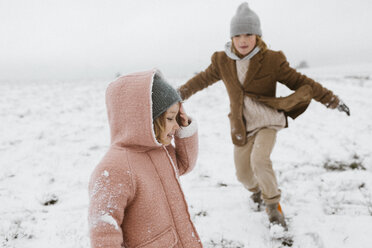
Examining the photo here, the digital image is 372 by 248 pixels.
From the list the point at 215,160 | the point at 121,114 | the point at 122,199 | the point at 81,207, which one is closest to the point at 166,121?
the point at 121,114

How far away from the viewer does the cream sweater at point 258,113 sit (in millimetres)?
2741

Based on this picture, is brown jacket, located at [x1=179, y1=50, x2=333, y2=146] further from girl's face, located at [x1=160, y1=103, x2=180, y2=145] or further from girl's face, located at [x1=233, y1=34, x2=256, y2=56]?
girl's face, located at [x1=160, y1=103, x2=180, y2=145]

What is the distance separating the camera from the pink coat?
1.30 metres

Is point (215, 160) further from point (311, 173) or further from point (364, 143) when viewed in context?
point (364, 143)

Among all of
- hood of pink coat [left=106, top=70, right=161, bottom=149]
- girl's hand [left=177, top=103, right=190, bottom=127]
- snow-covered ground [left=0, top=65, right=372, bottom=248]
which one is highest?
hood of pink coat [left=106, top=70, right=161, bottom=149]

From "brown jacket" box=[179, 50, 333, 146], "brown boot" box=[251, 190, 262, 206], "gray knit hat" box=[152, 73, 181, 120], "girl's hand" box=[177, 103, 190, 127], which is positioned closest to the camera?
"gray knit hat" box=[152, 73, 181, 120]

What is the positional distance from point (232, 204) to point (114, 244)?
7.49 feet

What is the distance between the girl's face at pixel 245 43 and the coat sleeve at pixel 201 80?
406mm

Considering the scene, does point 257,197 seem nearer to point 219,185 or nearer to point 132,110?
point 219,185

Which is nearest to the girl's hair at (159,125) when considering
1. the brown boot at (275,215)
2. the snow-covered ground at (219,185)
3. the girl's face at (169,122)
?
the girl's face at (169,122)

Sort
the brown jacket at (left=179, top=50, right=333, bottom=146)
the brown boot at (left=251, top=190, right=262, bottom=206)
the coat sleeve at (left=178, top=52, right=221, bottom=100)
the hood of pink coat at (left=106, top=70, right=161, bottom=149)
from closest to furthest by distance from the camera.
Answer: the hood of pink coat at (left=106, top=70, right=161, bottom=149) < the brown jacket at (left=179, top=50, right=333, bottom=146) < the coat sleeve at (left=178, top=52, right=221, bottom=100) < the brown boot at (left=251, top=190, right=262, bottom=206)

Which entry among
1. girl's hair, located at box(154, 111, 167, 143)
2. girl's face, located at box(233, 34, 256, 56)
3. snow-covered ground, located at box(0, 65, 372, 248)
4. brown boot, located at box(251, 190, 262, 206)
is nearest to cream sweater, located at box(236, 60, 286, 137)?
girl's face, located at box(233, 34, 256, 56)

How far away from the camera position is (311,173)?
3967mm

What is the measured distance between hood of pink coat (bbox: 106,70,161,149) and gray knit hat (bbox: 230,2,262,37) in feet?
4.95
